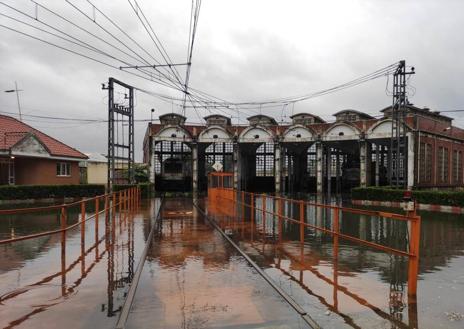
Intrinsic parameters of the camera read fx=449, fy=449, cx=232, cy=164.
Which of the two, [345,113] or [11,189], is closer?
[11,189]

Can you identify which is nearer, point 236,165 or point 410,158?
point 410,158

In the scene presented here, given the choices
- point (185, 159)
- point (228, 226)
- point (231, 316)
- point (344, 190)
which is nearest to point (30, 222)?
point (228, 226)

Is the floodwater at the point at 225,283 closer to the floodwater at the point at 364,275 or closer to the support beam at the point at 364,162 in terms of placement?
the floodwater at the point at 364,275

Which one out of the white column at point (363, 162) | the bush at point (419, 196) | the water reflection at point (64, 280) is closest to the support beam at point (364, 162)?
the white column at point (363, 162)

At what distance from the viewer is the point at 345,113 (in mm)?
45062

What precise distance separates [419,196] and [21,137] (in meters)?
25.3

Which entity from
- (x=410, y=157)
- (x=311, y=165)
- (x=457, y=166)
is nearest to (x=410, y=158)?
(x=410, y=157)

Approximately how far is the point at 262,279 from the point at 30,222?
477 inches

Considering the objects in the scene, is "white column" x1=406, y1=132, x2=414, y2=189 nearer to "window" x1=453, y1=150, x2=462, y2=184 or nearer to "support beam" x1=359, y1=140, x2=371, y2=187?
"support beam" x1=359, y1=140, x2=371, y2=187

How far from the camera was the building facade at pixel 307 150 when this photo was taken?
3781 centimetres

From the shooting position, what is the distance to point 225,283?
705 cm

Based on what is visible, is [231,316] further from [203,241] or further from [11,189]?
[11,189]

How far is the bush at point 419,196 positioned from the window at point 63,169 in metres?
21.9

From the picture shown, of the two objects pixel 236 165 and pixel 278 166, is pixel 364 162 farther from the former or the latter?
pixel 236 165
